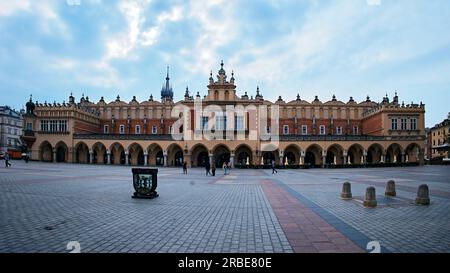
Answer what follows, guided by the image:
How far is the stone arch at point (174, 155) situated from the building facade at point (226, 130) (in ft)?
0.62

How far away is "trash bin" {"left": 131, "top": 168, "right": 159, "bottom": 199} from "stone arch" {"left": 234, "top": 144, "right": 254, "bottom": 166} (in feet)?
103

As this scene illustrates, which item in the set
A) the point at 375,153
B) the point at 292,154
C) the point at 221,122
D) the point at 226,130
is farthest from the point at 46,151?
the point at 375,153

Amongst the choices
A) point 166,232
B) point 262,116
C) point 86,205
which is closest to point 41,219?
point 86,205

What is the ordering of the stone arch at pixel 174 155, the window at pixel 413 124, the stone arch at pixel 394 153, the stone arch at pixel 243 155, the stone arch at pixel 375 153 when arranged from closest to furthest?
1. the stone arch at pixel 243 155
2. the window at pixel 413 124
3. the stone arch at pixel 174 155
4. the stone arch at pixel 375 153
5. the stone arch at pixel 394 153

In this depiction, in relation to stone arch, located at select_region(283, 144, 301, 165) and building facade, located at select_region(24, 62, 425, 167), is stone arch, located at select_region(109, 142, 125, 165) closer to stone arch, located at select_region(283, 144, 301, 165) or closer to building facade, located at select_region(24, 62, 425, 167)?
building facade, located at select_region(24, 62, 425, 167)

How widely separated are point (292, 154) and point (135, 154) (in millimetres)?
29540

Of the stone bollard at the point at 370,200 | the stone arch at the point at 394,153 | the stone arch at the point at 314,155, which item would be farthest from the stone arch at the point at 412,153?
the stone bollard at the point at 370,200

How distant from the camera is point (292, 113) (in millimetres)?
48250

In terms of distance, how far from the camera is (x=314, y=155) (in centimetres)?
4350

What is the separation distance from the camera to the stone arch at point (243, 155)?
4220cm

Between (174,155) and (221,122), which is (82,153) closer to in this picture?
(174,155)

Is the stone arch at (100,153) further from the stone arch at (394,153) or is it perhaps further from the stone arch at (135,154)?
the stone arch at (394,153)

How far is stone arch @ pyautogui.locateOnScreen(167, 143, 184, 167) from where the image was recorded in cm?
4272

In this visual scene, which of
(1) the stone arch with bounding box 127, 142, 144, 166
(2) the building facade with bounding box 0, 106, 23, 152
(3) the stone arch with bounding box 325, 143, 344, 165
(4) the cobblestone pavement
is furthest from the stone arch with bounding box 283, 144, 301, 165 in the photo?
(2) the building facade with bounding box 0, 106, 23, 152
